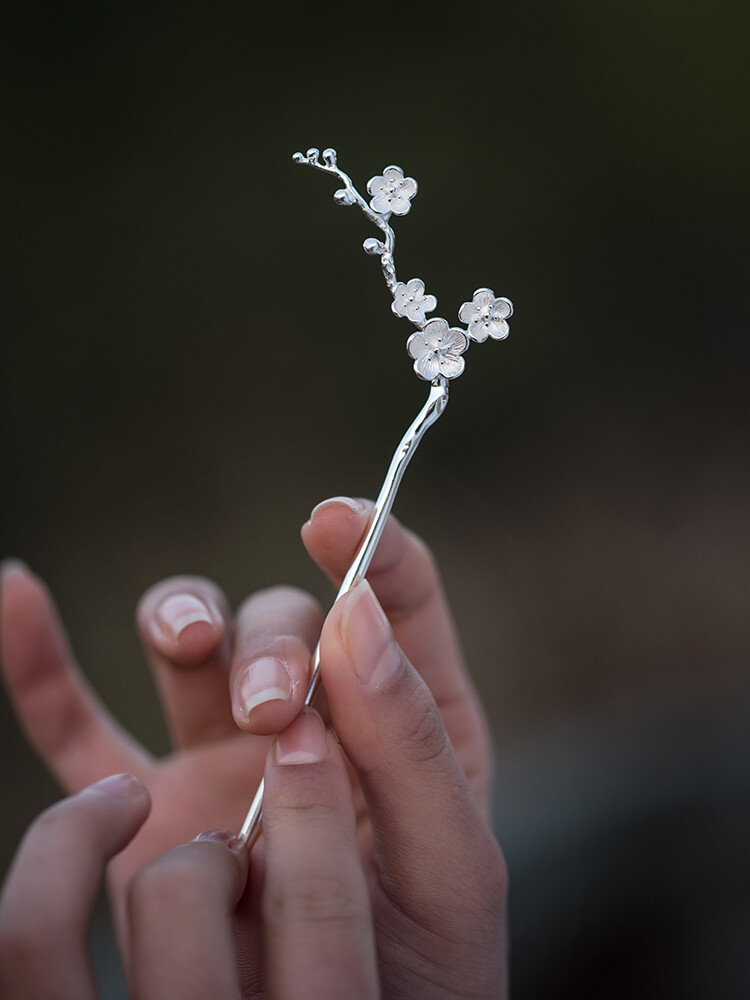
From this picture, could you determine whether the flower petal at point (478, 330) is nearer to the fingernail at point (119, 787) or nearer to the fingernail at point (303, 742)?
the fingernail at point (303, 742)

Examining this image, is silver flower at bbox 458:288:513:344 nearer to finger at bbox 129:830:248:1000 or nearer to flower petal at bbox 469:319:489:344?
flower petal at bbox 469:319:489:344

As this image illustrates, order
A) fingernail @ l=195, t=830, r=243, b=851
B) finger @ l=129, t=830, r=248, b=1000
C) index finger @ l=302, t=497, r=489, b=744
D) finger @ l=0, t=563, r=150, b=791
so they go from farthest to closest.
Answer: finger @ l=0, t=563, r=150, b=791
index finger @ l=302, t=497, r=489, b=744
fingernail @ l=195, t=830, r=243, b=851
finger @ l=129, t=830, r=248, b=1000

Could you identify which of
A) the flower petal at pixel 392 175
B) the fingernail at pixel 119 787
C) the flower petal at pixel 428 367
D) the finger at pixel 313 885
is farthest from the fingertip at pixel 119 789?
the flower petal at pixel 392 175

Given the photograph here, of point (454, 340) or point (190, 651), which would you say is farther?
point (190, 651)

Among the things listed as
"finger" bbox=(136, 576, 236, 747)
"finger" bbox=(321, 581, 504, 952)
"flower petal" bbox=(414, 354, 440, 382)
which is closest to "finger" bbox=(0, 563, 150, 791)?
"finger" bbox=(136, 576, 236, 747)

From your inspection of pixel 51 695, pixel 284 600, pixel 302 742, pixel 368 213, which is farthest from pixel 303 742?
pixel 51 695

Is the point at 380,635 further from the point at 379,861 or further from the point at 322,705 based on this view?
the point at 322,705

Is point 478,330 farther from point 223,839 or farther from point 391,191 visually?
point 223,839

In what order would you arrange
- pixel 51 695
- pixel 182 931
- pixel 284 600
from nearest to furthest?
pixel 182 931 < pixel 284 600 < pixel 51 695
